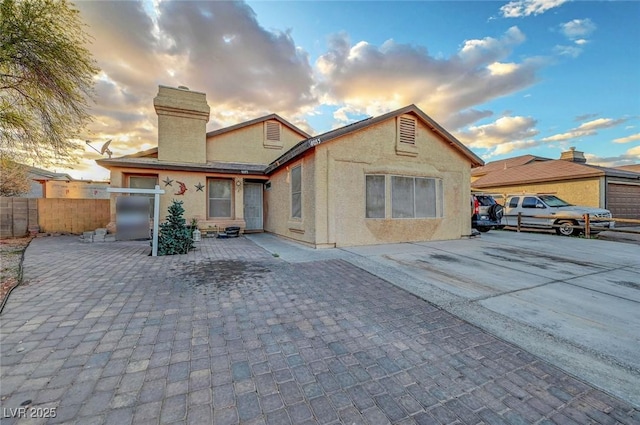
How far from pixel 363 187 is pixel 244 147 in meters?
8.25

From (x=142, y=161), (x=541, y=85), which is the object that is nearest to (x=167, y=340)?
(x=142, y=161)

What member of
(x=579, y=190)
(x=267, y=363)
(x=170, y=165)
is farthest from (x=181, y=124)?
(x=579, y=190)

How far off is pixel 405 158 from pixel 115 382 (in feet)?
30.4

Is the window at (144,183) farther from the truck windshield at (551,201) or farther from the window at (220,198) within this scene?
the truck windshield at (551,201)

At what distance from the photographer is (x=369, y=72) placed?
1168cm

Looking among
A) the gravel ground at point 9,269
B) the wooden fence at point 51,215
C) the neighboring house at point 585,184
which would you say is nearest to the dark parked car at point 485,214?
the neighboring house at point 585,184

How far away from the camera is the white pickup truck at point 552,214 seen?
36.0 feet

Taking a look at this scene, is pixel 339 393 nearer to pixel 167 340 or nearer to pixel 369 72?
pixel 167 340

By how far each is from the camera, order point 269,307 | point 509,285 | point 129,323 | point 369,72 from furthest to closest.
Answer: point 369,72 < point 509,285 < point 269,307 < point 129,323

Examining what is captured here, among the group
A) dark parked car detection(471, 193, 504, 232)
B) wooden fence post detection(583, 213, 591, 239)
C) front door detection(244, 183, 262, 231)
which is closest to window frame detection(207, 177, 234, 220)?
front door detection(244, 183, 262, 231)

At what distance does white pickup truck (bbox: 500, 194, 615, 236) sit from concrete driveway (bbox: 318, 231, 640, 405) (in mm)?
3676

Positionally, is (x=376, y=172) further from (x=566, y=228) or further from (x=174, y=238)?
(x=566, y=228)

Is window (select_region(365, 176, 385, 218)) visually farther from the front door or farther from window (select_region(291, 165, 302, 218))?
the front door

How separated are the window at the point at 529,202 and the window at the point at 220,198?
15.1 meters
